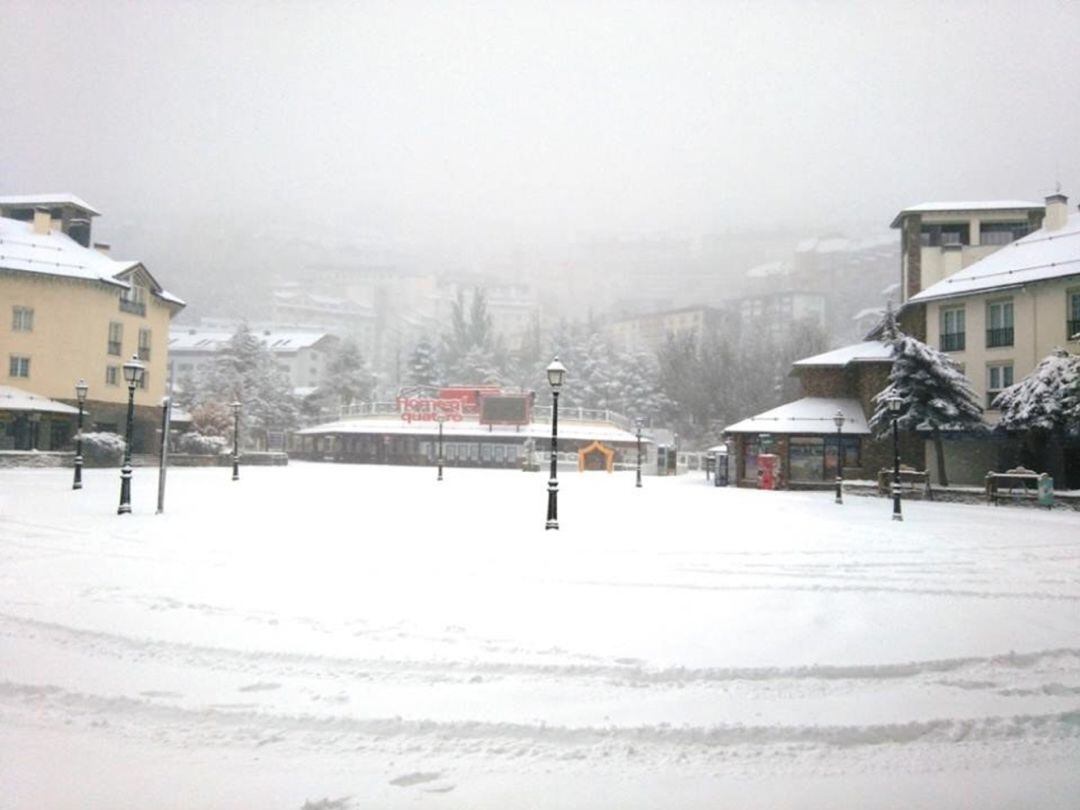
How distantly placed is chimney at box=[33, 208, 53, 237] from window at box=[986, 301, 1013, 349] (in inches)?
2019

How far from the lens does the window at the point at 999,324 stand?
2997cm

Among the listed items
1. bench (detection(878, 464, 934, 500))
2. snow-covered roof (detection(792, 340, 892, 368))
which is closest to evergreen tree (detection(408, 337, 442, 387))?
snow-covered roof (detection(792, 340, 892, 368))

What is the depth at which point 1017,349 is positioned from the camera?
29.5 meters

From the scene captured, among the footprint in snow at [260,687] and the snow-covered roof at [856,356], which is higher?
the snow-covered roof at [856,356]

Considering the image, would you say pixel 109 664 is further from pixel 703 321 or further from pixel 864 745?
pixel 703 321

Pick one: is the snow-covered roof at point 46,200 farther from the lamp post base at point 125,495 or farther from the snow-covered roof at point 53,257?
the lamp post base at point 125,495

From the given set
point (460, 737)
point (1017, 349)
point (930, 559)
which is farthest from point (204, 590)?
point (1017, 349)

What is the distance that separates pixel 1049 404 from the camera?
24.3 meters

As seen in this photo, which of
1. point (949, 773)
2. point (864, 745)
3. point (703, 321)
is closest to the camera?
point (949, 773)

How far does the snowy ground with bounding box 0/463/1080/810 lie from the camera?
12.5 ft

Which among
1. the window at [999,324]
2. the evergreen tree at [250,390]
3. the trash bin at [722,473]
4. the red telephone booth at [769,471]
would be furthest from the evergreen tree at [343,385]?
the window at [999,324]

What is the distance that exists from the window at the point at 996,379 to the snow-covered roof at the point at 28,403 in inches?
1790

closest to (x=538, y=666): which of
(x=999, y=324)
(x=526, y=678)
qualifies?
(x=526, y=678)

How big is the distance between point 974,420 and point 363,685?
2939 cm
